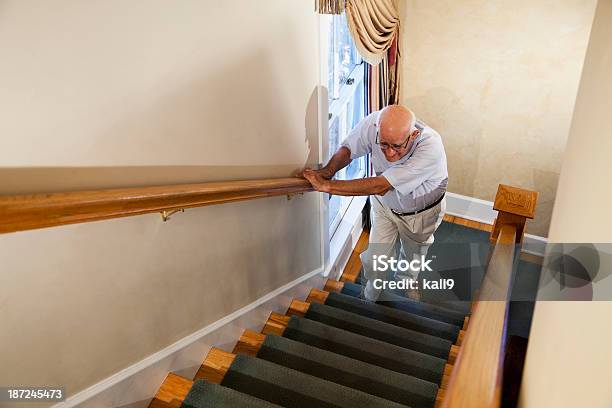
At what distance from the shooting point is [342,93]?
3.63 meters

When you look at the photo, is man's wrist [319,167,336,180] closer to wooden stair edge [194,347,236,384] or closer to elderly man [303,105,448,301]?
elderly man [303,105,448,301]

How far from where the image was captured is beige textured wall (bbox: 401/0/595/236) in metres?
3.39

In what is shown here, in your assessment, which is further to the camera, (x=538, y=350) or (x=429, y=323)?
(x=429, y=323)

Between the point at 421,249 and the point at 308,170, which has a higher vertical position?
the point at 308,170

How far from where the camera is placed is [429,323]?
2807 mm

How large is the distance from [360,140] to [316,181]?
51cm

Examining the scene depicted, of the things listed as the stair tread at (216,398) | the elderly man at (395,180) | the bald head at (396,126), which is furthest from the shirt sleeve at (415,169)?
the stair tread at (216,398)

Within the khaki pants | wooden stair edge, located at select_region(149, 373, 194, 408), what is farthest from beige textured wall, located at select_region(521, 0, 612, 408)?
the khaki pants

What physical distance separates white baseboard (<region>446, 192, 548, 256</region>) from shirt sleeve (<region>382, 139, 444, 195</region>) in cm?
181

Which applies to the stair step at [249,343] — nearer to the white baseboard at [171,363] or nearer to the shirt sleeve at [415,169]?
the white baseboard at [171,363]

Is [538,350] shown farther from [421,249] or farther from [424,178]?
[421,249]

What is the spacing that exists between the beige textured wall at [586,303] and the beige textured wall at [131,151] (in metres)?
1.19

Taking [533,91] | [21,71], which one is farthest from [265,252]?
[533,91]

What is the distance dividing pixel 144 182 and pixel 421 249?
2.30m
